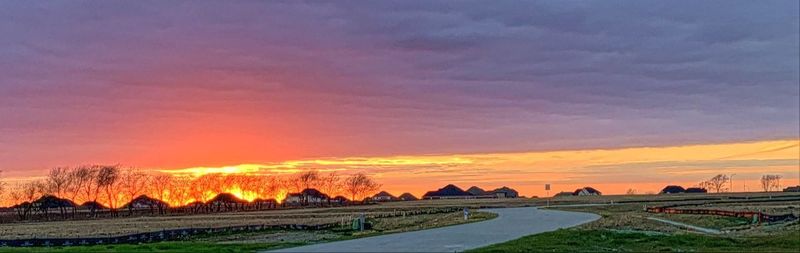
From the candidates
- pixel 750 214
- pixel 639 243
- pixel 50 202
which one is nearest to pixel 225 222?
pixel 750 214

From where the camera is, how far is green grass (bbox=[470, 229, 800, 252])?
3058 cm

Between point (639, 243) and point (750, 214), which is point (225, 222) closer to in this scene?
point (750, 214)

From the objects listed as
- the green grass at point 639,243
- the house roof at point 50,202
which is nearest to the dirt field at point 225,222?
the green grass at point 639,243

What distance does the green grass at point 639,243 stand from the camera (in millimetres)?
30578

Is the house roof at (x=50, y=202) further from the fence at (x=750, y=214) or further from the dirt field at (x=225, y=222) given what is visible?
the fence at (x=750, y=214)

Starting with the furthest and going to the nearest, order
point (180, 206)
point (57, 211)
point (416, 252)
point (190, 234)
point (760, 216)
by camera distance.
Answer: point (180, 206), point (57, 211), point (760, 216), point (190, 234), point (416, 252)

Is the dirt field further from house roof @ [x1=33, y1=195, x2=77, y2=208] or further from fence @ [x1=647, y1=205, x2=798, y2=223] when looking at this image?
house roof @ [x1=33, y1=195, x2=77, y2=208]

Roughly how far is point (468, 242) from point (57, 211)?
530 feet

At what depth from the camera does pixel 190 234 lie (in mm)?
49312

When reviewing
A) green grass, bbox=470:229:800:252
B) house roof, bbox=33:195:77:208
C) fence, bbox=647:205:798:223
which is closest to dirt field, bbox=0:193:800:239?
fence, bbox=647:205:798:223

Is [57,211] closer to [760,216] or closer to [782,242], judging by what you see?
[760,216]

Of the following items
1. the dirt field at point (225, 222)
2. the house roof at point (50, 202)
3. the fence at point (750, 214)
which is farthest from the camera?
the house roof at point (50, 202)

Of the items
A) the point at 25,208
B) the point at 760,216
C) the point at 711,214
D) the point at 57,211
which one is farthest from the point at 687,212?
the point at 57,211

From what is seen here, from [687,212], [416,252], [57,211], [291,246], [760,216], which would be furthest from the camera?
[57,211]
